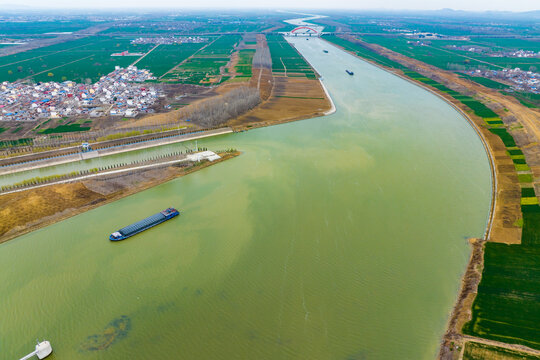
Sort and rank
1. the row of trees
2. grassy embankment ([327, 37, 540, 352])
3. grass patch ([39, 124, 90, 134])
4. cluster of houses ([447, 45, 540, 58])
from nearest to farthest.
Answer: grassy embankment ([327, 37, 540, 352]) → grass patch ([39, 124, 90, 134]) → the row of trees → cluster of houses ([447, 45, 540, 58])

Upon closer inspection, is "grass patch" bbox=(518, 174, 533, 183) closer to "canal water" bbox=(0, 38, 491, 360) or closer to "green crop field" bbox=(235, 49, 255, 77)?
"canal water" bbox=(0, 38, 491, 360)

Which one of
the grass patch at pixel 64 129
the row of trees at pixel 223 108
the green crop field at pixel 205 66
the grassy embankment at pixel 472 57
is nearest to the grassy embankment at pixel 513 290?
the row of trees at pixel 223 108

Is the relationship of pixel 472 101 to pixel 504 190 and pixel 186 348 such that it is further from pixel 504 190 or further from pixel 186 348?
pixel 186 348

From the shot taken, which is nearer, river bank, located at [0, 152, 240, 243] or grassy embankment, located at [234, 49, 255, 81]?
river bank, located at [0, 152, 240, 243]

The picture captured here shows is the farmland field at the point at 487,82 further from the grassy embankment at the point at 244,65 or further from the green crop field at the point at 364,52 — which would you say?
the grassy embankment at the point at 244,65

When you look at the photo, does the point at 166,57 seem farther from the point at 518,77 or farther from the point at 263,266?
the point at 518,77

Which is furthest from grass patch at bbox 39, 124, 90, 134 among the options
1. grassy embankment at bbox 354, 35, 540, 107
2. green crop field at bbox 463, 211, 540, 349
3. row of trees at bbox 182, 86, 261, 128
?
grassy embankment at bbox 354, 35, 540, 107

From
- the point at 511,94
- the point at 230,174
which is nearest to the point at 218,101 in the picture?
the point at 230,174
